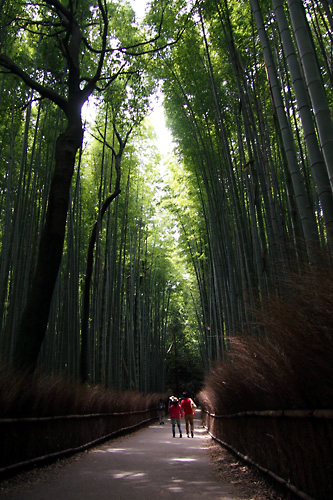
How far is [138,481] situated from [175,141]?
6.11 m

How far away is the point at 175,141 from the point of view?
7.53 m

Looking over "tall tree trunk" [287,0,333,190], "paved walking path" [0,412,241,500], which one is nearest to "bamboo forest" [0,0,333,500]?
"tall tree trunk" [287,0,333,190]

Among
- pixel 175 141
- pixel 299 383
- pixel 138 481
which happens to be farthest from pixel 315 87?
pixel 175 141

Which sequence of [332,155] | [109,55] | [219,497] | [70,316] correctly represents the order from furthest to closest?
[109,55] → [70,316] → [219,497] → [332,155]

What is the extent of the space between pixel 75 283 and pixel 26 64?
332 centimetres

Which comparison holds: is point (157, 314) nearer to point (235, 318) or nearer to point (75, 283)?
point (75, 283)

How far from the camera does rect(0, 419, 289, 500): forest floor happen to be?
2.30m

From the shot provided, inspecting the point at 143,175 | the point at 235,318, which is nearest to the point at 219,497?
the point at 235,318

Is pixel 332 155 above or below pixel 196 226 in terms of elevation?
below

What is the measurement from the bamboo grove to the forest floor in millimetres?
1030

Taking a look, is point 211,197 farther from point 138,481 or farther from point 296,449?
point 296,449

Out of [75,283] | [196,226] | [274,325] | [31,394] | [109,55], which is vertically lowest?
[31,394]

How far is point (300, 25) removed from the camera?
1987 millimetres

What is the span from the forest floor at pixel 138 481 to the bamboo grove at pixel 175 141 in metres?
1.03
